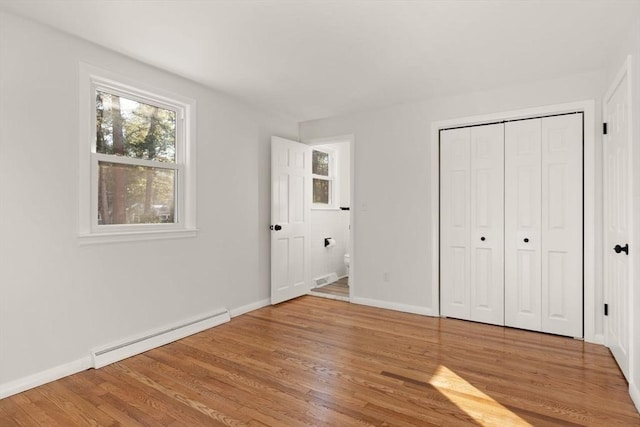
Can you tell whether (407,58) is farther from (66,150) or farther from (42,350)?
(42,350)

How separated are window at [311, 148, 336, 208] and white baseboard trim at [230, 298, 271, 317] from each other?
1913 mm

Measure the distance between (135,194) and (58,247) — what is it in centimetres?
74

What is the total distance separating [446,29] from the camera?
8.07ft

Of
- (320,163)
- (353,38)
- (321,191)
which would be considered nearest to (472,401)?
(353,38)

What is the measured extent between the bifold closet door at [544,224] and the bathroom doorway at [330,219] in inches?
90.8

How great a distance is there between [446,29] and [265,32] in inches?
49.4

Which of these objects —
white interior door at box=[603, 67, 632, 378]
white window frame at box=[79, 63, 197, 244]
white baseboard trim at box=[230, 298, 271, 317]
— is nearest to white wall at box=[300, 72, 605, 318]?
white interior door at box=[603, 67, 632, 378]

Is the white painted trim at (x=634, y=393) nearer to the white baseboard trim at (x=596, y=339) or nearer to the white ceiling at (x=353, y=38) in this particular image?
the white baseboard trim at (x=596, y=339)

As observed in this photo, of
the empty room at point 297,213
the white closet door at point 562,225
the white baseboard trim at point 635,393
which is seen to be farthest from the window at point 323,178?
the white baseboard trim at point 635,393

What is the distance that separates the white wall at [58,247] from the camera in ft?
7.43

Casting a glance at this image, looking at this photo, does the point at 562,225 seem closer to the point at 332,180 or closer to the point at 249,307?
the point at 249,307

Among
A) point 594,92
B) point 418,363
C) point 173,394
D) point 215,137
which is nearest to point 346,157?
point 215,137

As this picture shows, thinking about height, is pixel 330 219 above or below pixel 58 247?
above

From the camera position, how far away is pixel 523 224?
350cm
